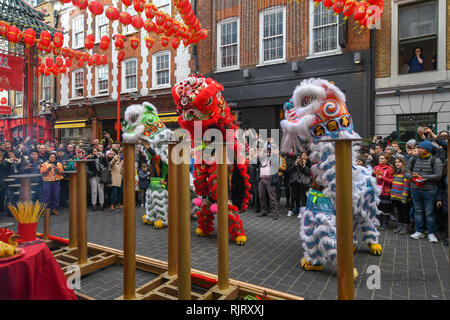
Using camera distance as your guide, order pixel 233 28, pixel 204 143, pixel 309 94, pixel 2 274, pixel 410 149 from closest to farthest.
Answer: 1. pixel 2 274
2. pixel 309 94
3. pixel 204 143
4. pixel 410 149
5. pixel 233 28

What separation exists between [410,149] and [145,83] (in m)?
12.0

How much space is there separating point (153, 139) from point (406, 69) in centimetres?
798

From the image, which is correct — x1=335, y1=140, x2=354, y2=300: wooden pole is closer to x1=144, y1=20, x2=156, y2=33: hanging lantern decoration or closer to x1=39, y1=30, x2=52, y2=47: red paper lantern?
x1=144, y1=20, x2=156, y2=33: hanging lantern decoration

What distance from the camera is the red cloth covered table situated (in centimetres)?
197

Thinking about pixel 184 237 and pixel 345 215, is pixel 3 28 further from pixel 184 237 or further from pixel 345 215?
pixel 345 215

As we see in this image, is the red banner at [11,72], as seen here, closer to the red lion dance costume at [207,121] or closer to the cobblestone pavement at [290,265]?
the cobblestone pavement at [290,265]

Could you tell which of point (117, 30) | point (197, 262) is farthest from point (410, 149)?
point (117, 30)

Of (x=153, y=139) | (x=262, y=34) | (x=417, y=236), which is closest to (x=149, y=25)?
(x=262, y=34)

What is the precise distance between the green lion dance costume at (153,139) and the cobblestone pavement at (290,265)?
39 centimetres

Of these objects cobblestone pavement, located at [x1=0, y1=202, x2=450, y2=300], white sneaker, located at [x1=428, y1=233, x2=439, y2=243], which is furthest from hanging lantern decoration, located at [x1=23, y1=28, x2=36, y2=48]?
white sneaker, located at [x1=428, y1=233, x2=439, y2=243]

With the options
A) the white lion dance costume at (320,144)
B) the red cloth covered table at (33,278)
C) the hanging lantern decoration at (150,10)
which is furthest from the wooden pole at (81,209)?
the hanging lantern decoration at (150,10)

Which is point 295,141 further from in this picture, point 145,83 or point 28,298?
point 145,83

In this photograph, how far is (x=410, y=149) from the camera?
521 centimetres

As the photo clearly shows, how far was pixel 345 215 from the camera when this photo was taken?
4.81ft
